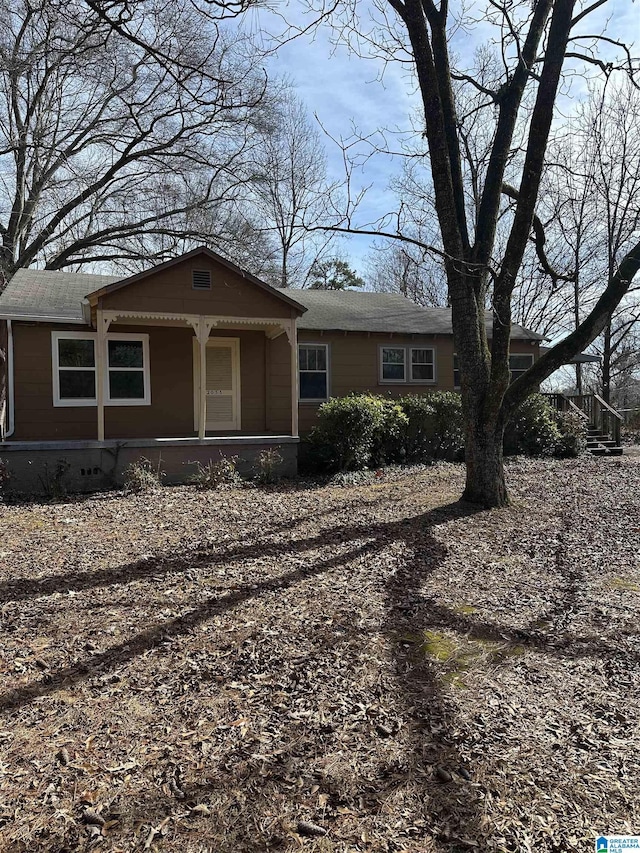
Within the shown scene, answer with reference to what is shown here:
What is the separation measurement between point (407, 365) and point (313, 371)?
2.60m

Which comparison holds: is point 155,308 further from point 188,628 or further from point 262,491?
point 188,628

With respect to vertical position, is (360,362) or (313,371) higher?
(360,362)

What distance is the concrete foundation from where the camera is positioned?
8.84m

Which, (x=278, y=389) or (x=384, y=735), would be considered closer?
(x=384, y=735)

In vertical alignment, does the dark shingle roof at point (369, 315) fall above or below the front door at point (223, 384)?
above

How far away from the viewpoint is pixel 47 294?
11422 millimetres

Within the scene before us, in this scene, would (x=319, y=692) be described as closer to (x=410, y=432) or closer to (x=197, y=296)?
(x=197, y=296)

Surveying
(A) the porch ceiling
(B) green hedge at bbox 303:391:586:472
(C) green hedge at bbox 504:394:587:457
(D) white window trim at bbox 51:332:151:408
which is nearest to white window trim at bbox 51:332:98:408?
(D) white window trim at bbox 51:332:151:408

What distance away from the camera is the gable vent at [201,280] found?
9.86m

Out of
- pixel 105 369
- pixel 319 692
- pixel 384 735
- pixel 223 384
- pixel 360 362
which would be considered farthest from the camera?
pixel 360 362

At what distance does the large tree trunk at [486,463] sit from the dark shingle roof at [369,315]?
6171 mm

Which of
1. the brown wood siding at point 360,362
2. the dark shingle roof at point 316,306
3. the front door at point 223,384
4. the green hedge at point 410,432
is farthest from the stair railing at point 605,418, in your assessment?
the front door at point 223,384

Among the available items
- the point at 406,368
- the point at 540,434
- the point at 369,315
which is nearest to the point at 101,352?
the point at 369,315

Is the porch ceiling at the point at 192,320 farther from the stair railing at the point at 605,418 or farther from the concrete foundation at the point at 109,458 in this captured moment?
the stair railing at the point at 605,418
